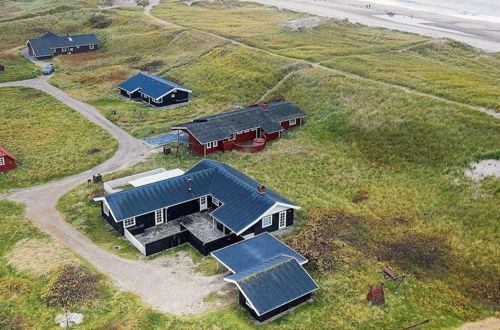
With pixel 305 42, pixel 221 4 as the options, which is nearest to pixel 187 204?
pixel 305 42

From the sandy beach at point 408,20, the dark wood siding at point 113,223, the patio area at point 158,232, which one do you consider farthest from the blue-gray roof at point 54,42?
the patio area at point 158,232

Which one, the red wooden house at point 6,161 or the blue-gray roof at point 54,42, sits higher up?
the blue-gray roof at point 54,42

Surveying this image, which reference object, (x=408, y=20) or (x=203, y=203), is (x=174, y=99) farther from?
(x=408, y=20)

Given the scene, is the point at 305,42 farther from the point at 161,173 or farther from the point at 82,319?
the point at 82,319

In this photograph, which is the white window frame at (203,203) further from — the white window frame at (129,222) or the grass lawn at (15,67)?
the grass lawn at (15,67)

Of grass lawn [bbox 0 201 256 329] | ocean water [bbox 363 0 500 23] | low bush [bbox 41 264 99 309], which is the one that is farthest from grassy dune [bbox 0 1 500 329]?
ocean water [bbox 363 0 500 23]
